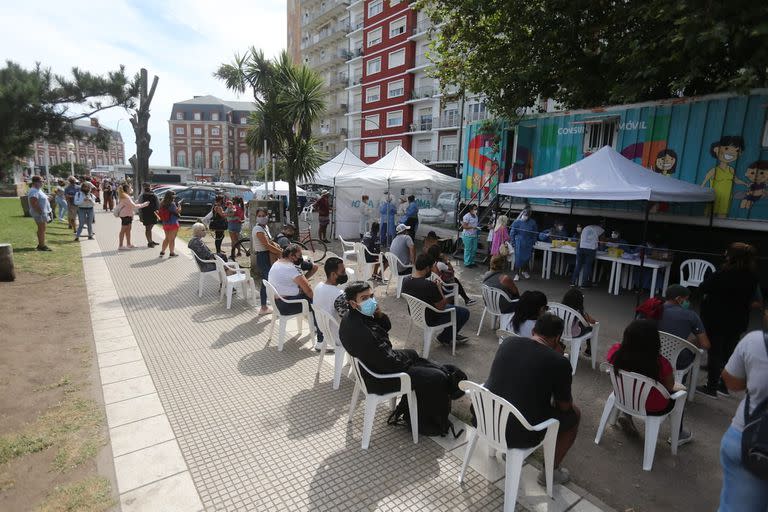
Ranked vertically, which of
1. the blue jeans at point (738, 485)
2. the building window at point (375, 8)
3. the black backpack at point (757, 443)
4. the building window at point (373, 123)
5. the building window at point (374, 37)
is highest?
the building window at point (375, 8)

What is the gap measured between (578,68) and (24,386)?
12.5m

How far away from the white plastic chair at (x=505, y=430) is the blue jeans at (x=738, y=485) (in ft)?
2.84

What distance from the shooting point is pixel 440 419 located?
3.60 metres

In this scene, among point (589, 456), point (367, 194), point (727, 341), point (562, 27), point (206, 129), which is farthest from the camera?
point (206, 129)

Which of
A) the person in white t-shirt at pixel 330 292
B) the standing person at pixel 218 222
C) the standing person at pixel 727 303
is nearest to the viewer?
the standing person at pixel 727 303

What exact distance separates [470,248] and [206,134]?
84.5 meters

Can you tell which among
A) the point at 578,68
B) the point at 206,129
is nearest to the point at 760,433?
the point at 578,68

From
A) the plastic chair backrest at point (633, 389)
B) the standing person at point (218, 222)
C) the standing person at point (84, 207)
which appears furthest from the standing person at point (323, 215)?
the plastic chair backrest at point (633, 389)

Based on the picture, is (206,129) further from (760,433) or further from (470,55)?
(760,433)

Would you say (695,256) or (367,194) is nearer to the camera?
(695,256)

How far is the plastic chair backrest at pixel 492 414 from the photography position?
2.67 m

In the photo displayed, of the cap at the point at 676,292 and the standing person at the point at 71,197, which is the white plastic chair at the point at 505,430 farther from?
the standing person at the point at 71,197

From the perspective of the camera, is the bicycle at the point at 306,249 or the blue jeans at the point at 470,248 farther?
the blue jeans at the point at 470,248

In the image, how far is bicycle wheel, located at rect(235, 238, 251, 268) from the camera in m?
10.4
